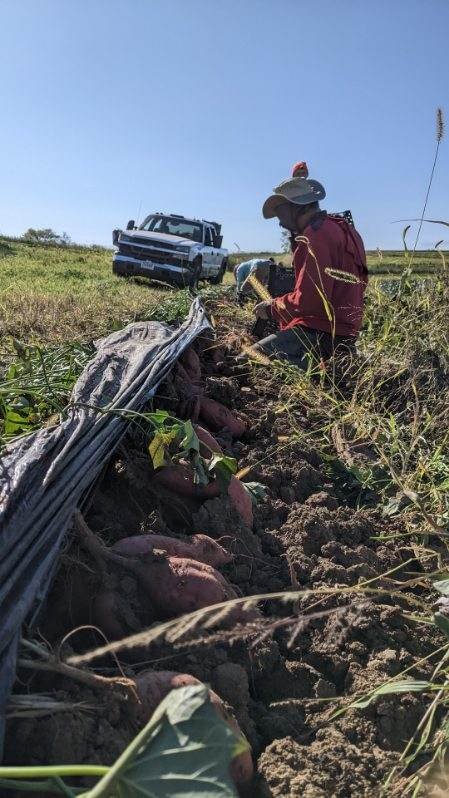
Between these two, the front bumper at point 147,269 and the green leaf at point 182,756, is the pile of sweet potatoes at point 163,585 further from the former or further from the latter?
the front bumper at point 147,269

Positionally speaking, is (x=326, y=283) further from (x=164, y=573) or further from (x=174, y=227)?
(x=174, y=227)

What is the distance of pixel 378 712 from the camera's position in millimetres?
1803

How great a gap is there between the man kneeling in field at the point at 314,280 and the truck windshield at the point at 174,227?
10723mm

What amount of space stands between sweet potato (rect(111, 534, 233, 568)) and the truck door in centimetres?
1371

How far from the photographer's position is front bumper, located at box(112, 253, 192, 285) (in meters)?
13.5

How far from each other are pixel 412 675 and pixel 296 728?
449 millimetres

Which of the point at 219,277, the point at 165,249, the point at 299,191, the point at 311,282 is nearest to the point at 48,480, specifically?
the point at 311,282

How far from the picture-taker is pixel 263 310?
17.0 feet

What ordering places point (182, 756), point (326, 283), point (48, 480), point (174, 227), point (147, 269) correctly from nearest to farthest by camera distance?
point (182, 756) → point (48, 480) → point (326, 283) → point (147, 269) → point (174, 227)

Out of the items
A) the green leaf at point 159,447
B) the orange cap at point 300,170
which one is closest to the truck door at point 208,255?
the orange cap at point 300,170

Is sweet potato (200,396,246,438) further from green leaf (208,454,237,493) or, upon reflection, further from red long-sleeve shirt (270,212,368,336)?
red long-sleeve shirt (270,212,368,336)

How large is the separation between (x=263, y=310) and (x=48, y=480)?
3539 mm

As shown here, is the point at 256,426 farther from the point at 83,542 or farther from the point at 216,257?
the point at 216,257

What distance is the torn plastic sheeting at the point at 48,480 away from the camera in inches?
58.4
